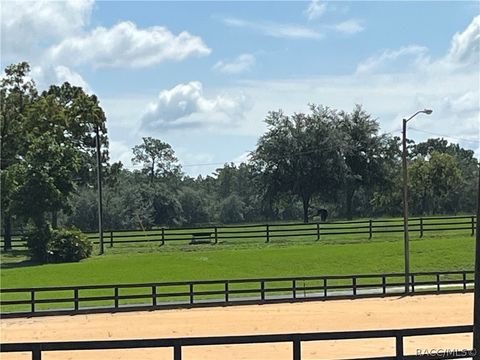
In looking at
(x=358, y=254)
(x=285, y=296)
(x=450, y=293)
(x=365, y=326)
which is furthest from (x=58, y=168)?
(x=365, y=326)

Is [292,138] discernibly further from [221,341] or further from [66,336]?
[221,341]

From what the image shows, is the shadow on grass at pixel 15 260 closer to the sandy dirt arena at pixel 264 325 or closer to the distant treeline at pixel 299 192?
the distant treeline at pixel 299 192

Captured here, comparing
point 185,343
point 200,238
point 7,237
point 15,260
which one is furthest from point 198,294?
point 7,237

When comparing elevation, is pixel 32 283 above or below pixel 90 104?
below

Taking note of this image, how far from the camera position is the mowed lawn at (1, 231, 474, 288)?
3519 centimetres

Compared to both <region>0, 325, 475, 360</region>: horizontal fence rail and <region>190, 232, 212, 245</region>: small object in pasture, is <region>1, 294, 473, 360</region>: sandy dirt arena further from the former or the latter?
<region>190, 232, 212, 245</region>: small object in pasture

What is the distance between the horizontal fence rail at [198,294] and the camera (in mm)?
26547

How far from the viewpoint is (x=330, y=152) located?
6869 centimetres

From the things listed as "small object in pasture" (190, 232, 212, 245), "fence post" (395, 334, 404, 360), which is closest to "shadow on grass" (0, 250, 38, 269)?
"small object in pasture" (190, 232, 212, 245)

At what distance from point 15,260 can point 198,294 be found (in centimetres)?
1956

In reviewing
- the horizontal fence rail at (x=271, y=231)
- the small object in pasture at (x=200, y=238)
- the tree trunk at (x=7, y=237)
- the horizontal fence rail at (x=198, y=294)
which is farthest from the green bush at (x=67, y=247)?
the horizontal fence rail at (x=198, y=294)

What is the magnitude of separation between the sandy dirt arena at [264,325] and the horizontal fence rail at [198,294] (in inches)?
40.9

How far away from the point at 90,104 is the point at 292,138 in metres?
19.1

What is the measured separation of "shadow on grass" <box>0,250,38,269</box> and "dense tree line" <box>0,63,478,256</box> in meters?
1.97
